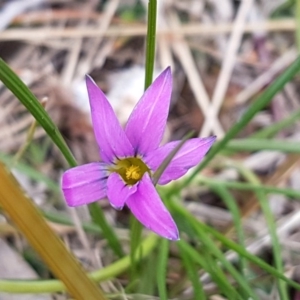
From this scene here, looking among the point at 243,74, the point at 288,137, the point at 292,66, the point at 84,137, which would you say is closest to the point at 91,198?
the point at 292,66

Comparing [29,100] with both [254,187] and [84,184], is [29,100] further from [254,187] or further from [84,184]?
[254,187]

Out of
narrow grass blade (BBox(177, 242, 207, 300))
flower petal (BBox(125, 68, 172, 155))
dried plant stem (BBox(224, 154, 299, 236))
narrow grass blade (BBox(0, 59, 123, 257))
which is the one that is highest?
narrow grass blade (BBox(0, 59, 123, 257))

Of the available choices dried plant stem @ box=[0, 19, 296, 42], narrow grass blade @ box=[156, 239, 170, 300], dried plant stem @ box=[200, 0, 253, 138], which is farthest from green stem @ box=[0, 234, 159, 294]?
dried plant stem @ box=[0, 19, 296, 42]

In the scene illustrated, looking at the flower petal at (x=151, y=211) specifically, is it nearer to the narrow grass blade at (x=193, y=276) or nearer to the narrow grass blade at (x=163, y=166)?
the narrow grass blade at (x=163, y=166)

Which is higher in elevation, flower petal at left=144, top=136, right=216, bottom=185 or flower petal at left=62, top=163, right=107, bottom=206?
flower petal at left=62, top=163, right=107, bottom=206

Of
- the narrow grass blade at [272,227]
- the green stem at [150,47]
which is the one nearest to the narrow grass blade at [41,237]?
the green stem at [150,47]

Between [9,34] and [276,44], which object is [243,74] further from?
[9,34]

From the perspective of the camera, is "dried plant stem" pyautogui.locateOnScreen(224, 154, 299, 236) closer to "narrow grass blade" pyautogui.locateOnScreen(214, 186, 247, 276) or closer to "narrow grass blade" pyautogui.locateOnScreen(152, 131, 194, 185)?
"narrow grass blade" pyautogui.locateOnScreen(214, 186, 247, 276)
